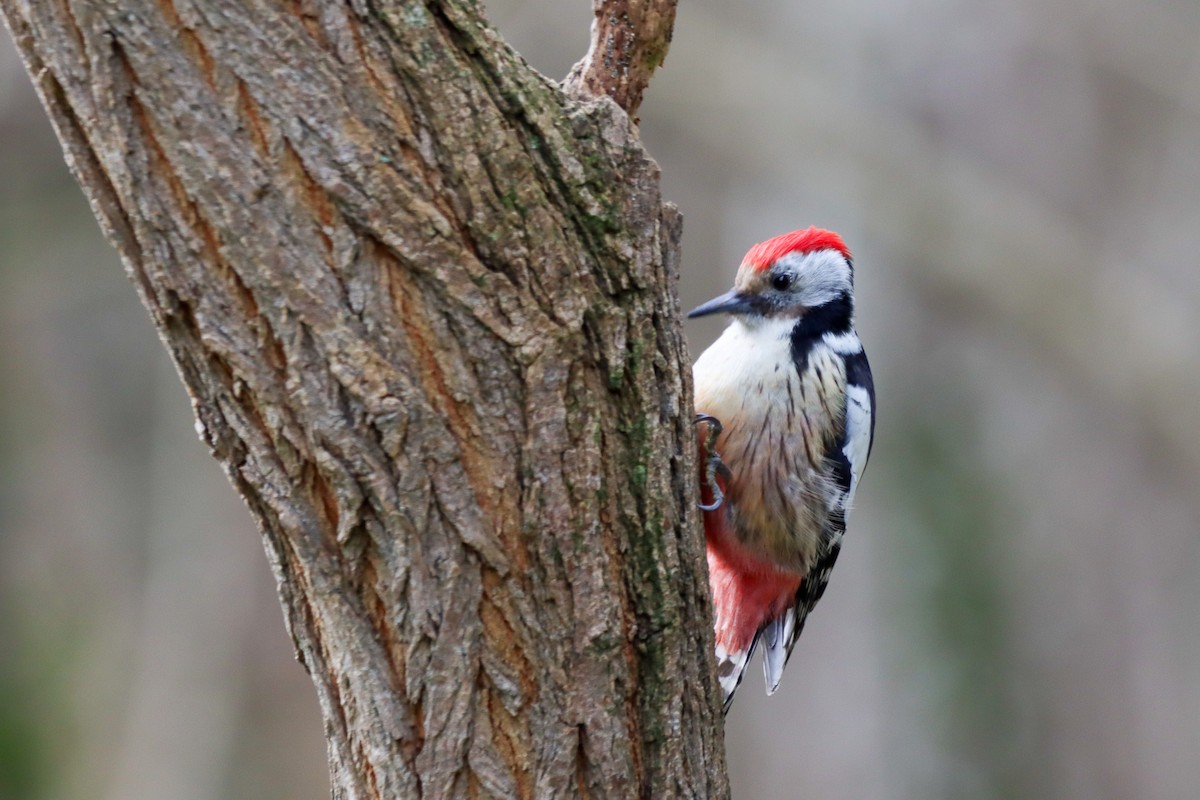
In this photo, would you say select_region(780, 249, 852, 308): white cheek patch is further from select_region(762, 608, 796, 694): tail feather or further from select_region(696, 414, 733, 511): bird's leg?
select_region(762, 608, 796, 694): tail feather

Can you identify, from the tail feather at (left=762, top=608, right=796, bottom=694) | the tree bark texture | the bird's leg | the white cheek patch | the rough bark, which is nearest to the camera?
the tree bark texture

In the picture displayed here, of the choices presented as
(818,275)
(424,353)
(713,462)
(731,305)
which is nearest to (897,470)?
(818,275)

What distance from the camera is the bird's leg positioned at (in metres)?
3.00

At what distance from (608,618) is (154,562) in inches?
269

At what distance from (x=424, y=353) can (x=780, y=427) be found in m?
1.65

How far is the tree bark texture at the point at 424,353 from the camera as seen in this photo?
4.87ft

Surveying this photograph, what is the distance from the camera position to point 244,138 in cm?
149

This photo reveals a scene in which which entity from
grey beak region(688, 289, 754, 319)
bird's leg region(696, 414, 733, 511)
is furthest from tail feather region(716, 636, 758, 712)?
grey beak region(688, 289, 754, 319)

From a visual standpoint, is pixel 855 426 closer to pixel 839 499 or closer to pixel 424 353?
pixel 839 499

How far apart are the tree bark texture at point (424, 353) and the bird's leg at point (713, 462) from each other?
1.07 metres

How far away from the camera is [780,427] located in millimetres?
3090

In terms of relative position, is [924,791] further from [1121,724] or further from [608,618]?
[608,618]

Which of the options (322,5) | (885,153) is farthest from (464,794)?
(885,153)

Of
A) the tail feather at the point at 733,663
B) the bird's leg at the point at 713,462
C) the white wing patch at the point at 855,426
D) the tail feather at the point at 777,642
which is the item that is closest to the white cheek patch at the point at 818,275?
the white wing patch at the point at 855,426
